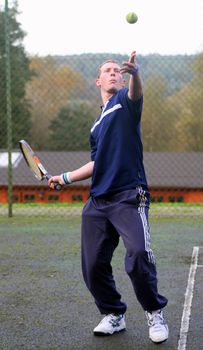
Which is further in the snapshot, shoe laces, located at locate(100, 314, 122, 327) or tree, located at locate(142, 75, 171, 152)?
tree, located at locate(142, 75, 171, 152)

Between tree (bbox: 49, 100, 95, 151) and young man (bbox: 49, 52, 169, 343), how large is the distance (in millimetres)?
19048

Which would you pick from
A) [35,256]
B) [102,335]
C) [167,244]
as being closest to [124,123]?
[102,335]

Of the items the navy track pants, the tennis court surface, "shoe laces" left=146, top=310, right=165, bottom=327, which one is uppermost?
the navy track pants

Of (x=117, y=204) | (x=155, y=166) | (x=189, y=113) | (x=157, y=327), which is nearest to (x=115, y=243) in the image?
(x=117, y=204)

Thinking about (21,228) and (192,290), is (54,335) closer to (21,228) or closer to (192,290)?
(192,290)

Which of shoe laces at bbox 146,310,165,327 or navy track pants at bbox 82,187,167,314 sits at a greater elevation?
navy track pants at bbox 82,187,167,314

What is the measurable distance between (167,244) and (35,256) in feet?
5.14

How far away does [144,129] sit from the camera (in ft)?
67.7

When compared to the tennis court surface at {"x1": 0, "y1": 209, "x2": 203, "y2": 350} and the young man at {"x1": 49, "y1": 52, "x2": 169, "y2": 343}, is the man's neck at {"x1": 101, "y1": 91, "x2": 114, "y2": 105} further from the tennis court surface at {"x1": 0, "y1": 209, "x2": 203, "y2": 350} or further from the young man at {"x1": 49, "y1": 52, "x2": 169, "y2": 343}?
the tennis court surface at {"x1": 0, "y1": 209, "x2": 203, "y2": 350}

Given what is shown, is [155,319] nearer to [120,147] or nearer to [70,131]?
[120,147]

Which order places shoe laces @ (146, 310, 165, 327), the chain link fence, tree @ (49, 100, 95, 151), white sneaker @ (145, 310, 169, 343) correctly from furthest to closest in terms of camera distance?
1. tree @ (49, 100, 95, 151)
2. the chain link fence
3. shoe laces @ (146, 310, 165, 327)
4. white sneaker @ (145, 310, 169, 343)

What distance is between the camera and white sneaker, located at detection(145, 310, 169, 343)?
4543 millimetres

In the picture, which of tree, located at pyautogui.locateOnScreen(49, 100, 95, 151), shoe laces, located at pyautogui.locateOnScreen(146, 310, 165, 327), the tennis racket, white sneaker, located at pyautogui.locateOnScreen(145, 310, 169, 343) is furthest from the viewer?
tree, located at pyautogui.locateOnScreen(49, 100, 95, 151)

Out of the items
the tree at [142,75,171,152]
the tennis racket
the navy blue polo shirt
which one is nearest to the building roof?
the tree at [142,75,171,152]
